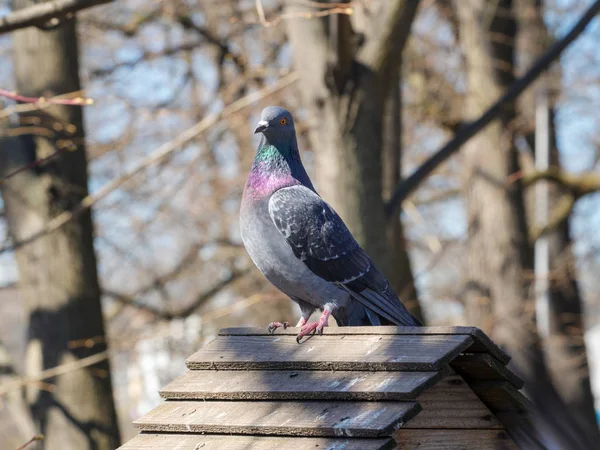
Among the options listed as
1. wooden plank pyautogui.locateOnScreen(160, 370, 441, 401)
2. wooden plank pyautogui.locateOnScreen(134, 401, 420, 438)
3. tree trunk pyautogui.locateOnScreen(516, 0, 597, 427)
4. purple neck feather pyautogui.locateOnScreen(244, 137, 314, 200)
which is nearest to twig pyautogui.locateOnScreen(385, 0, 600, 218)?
purple neck feather pyautogui.locateOnScreen(244, 137, 314, 200)

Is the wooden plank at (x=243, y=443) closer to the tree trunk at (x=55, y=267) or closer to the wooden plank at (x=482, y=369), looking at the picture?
the wooden plank at (x=482, y=369)

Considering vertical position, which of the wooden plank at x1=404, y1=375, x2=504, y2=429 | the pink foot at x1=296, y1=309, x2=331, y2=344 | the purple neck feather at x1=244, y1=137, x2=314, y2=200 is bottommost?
the wooden plank at x1=404, y1=375, x2=504, y2=429

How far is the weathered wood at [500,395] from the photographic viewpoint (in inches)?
109

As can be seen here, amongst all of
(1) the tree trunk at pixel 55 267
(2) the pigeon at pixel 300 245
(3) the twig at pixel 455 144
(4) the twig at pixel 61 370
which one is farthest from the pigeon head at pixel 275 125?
(4) the twig at pixel 61 370

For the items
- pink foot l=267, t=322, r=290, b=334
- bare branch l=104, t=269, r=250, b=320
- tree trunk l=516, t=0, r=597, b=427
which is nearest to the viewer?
pink foot l=267, t=322, r=290, b=334

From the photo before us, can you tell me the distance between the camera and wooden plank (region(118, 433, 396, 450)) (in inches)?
89.8

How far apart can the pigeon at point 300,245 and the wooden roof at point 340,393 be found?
0.86 ft

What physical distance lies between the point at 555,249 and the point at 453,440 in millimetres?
9065

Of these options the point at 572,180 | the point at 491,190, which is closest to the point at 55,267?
the point at 491,190

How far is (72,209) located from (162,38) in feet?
14.2

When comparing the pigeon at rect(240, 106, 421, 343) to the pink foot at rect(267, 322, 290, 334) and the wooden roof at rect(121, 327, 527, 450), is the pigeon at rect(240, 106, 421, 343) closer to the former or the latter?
the pink foot at rect(267, 322, 290, 334)

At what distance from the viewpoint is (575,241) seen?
11.6 metres

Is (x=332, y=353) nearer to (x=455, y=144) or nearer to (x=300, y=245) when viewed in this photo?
(x=300, y=245)

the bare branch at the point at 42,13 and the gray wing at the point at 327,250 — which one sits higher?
the bare branch at the point at 42,13
